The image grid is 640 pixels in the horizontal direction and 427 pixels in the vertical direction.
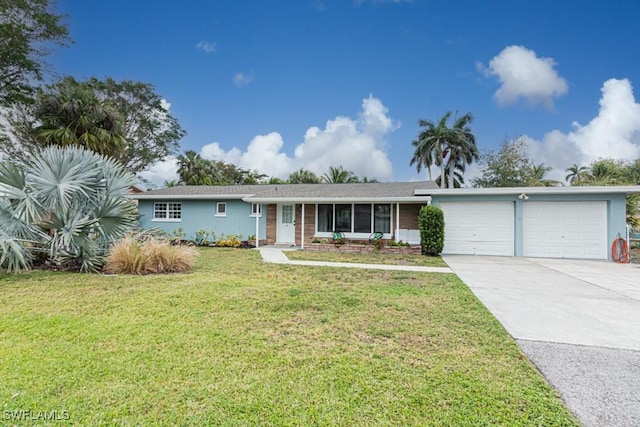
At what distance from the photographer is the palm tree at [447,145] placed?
32344 millimetres

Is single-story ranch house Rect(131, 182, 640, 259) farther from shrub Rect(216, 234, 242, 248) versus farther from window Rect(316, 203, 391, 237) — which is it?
shrub Rect(216, 234, 242, 248)

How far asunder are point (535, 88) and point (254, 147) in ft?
75.3

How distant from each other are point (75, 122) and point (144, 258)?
11512 millimetres

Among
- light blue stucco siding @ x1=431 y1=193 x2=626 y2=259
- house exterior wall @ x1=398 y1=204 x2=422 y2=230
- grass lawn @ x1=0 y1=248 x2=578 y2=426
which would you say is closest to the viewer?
grass lawn @ x1=0 y1=248 x2=578 y2=426

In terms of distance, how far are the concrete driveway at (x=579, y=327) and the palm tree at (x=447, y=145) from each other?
25531mm

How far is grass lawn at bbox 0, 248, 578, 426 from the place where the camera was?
95.1 inches

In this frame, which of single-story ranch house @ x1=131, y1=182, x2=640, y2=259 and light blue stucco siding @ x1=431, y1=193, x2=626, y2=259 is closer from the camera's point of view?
light blue stucco siding @ x1=431, y1=193, x2=626, y2=259

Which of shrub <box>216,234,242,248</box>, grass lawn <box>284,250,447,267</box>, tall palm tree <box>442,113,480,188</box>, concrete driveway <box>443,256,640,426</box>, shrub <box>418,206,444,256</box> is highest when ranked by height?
tall palm tree <box>442,113,480,188</box>

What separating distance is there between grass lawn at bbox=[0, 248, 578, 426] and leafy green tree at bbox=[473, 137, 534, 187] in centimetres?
2936

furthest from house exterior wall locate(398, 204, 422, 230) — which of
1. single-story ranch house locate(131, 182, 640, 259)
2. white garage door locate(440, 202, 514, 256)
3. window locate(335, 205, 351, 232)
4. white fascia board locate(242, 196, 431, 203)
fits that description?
window locate(335, 205, 351, 232)

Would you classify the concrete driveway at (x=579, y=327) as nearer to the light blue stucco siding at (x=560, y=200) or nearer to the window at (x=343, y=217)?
the light blue stucco siding at (x=560, y=200)

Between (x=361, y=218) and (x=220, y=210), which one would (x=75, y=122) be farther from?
(x=361, y=218)

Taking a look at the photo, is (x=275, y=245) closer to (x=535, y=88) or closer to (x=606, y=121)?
(x=535, y=88)

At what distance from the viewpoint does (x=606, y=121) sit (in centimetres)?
2233
